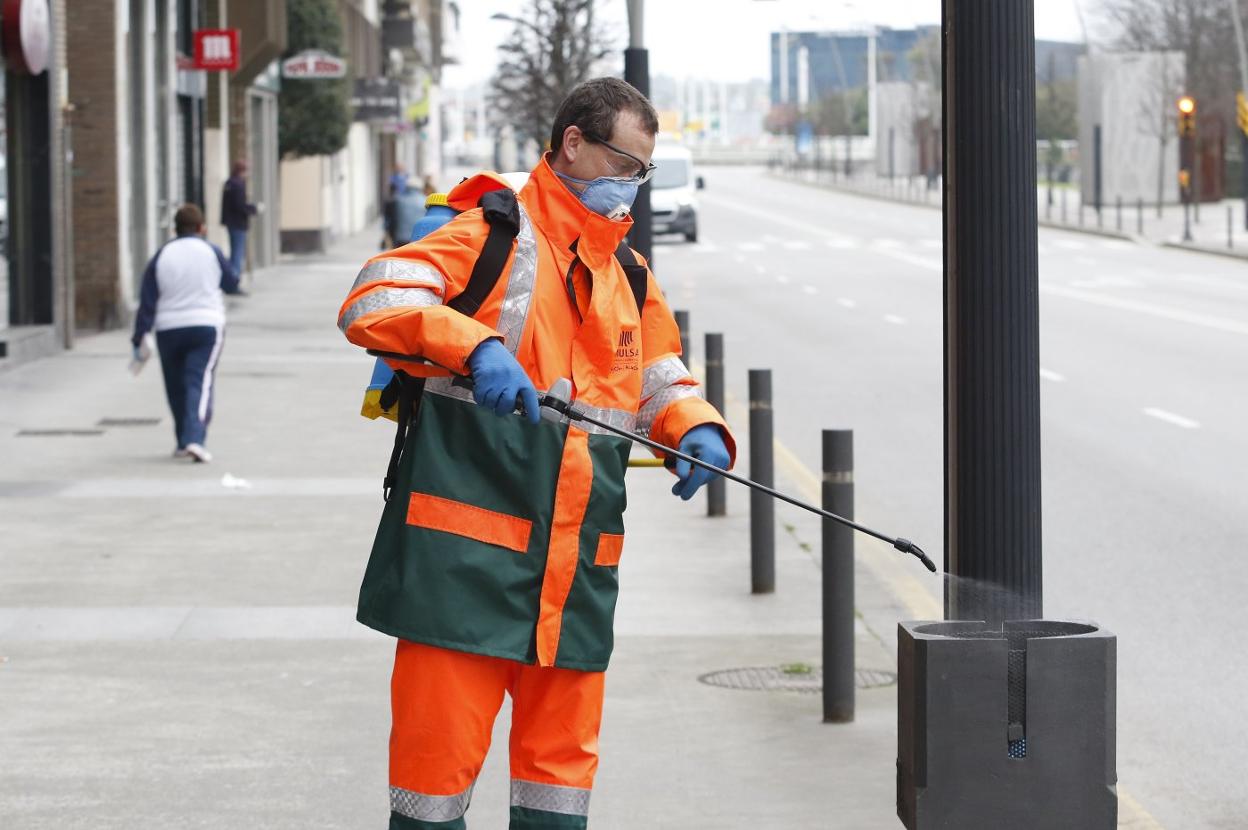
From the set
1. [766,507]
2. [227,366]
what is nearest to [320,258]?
[227,366]

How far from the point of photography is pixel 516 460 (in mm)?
4324

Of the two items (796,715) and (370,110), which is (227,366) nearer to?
(796,715)

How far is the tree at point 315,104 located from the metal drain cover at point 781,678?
35.9m

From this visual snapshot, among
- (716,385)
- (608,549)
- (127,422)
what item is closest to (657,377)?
(608,549)

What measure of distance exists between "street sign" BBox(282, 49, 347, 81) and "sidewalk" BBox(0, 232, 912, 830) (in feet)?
89.4

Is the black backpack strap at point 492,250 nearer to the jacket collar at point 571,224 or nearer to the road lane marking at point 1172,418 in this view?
the jacket collar at point 571,224

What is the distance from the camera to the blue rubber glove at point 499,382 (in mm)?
4070

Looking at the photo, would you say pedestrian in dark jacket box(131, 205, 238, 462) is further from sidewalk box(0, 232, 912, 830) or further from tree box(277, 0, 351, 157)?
tree box(277, 0, 351, 157)

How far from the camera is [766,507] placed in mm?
9234

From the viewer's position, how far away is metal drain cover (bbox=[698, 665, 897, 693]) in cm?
757

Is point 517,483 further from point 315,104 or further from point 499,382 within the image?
point 315,104

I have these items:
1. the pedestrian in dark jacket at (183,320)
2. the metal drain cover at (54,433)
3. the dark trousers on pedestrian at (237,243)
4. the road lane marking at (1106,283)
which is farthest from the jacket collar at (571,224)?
the road lane marking at (1106,283)

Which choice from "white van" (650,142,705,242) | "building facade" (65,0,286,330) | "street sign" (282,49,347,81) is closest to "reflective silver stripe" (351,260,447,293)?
"building facade" (65,0,286,330)

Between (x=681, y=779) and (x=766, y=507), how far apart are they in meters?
2.99
